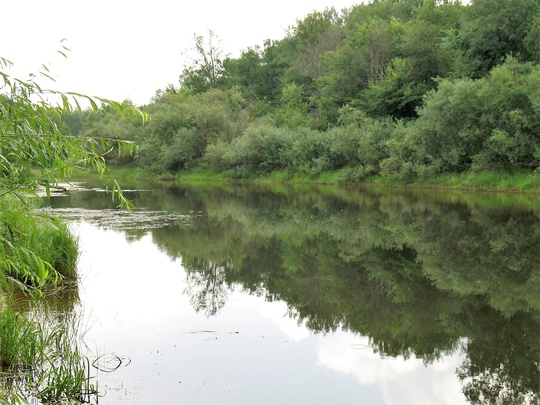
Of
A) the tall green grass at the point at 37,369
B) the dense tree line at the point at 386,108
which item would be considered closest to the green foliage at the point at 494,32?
the dense tree line at the point at 386,108

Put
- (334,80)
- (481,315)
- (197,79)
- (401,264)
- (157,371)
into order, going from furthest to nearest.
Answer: (197,79) → (334,80) → (401,264) → (481,315) → (157,371)

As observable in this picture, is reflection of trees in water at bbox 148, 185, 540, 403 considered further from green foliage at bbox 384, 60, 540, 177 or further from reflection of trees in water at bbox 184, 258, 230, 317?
green foliage at bbox 384, 60, 540, 177

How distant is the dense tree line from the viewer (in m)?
32.2

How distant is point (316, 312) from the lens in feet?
28.8

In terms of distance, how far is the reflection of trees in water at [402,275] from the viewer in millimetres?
7152

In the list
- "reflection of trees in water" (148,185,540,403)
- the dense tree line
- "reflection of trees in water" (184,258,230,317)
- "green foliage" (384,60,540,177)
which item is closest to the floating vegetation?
"reflection of trees in water" (148,185,540,403)

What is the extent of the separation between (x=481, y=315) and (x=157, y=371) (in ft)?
17.1

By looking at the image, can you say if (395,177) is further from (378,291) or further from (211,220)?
(378,291)

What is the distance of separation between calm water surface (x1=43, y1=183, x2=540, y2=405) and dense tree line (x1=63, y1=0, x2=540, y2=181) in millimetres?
10799

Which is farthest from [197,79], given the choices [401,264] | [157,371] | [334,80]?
[157,371]

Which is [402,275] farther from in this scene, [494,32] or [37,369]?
[494,32]

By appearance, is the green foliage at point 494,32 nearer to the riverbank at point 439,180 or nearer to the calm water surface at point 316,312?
the riverbank at point 439,180

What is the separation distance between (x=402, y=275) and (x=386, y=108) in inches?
1426

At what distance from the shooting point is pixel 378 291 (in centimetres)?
1005
